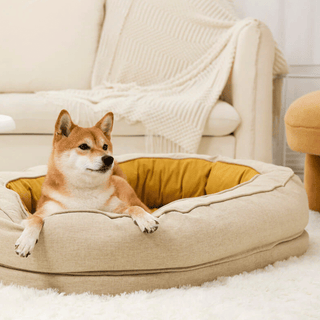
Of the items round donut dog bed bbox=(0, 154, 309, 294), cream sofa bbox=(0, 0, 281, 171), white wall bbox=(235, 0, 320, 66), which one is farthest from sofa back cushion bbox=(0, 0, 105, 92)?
round donut dog bed bbox=(0, 154, 309, 294)

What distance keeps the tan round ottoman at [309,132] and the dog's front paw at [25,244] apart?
123 cm

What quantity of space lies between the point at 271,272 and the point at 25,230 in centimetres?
74

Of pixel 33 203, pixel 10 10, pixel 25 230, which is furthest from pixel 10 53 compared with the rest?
pixel 25 230

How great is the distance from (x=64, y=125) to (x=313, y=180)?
4.12 feet

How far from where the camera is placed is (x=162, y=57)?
8.91ft

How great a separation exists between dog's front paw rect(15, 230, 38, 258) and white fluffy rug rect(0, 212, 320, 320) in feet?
0.39

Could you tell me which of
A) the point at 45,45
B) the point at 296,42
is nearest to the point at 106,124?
the point at 45,45

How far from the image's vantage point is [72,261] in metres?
1.02

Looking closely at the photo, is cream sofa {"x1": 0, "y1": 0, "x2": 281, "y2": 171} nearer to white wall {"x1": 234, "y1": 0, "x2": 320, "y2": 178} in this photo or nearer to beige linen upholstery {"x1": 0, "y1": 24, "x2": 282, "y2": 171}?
beige linen upholstery {"x1": 0, "y1": 24, "x2": 282, "y2": 171}

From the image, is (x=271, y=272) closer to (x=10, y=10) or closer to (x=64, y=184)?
(x=64, y=184)

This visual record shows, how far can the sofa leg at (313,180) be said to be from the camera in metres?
1.88

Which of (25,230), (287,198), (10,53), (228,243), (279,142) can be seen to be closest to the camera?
(25,230)

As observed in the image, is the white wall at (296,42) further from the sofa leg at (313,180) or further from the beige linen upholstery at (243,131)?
the sofa leg at (313,180)

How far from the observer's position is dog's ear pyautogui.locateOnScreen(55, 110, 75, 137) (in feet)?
4.02
